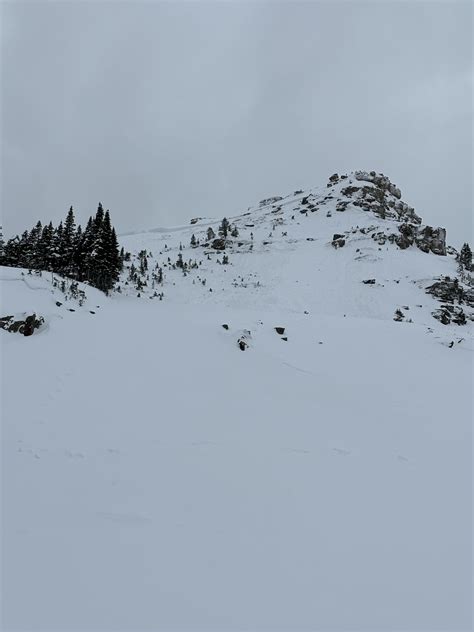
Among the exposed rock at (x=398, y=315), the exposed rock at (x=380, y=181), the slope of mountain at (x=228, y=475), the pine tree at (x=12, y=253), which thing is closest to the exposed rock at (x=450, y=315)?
the exposed rock at (x=398, y=315)

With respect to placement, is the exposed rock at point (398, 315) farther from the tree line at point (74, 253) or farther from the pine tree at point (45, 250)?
the pine tree at point (45, 250)

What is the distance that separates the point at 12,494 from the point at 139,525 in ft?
6.10

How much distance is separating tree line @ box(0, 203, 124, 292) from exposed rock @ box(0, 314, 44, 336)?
17754mm

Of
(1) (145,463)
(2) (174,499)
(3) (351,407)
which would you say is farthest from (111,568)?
(3) (351,407)

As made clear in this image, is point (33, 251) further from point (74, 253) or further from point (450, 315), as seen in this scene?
point (450, 315)

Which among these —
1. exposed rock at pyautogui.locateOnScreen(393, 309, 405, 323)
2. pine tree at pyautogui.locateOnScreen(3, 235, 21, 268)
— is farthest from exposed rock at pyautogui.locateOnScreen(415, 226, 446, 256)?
pine tree at pyautogui.locateOnScreen(3, 235, 21, 268)

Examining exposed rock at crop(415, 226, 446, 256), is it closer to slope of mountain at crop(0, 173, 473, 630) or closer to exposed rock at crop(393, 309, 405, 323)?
exposed rock at crop(393, 309, 405, 323)

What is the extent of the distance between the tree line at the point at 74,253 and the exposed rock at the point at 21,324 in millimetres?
17754

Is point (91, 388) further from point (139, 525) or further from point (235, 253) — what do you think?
point (235, 253)

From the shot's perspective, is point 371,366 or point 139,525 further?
point 371,366

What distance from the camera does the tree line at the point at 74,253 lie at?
2922cm

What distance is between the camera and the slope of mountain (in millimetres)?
3404

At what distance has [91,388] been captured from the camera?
→ 24.7 ft

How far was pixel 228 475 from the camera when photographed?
17.4 ft
